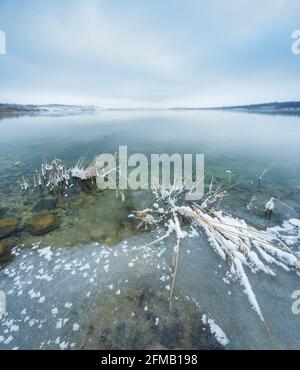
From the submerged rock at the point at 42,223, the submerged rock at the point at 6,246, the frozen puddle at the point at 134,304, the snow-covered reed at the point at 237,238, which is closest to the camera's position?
the frozen puddle at the point at 134,304

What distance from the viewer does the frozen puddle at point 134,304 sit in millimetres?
3703

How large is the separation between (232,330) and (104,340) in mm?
2463

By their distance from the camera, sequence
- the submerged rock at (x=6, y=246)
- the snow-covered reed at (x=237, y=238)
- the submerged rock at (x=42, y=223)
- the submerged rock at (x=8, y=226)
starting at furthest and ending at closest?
the submerged rock at (x=42, y=223)
the submerged rock at (x=8, y=226)
the submerged rock at (x=6, y=246)
the snow-covered reed at (x=237, y=238)

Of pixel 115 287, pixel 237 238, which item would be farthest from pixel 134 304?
pixel 237 238

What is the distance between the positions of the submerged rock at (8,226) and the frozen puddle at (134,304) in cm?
129

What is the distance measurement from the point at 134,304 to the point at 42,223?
468 cm

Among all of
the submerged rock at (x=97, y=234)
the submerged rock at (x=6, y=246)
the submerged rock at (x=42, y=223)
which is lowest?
the submerged rock at (x=6, y=246)

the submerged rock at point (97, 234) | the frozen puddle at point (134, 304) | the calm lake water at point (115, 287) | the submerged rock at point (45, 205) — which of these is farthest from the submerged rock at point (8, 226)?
the submerged rock at point (97, 234)

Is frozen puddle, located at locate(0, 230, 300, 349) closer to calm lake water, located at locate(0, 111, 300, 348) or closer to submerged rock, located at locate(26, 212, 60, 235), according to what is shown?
calm lake water, located at locate(0, 111, 300, 348)

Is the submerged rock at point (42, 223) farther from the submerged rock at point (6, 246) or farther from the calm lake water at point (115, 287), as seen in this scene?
the submerged rock at point (6, 246)

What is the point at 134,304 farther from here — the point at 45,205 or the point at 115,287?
the point at 45,205

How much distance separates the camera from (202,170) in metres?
13.4

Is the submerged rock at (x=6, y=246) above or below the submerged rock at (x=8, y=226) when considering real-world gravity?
below

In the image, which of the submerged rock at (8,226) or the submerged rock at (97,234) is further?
the submerged rock at (8,226)
